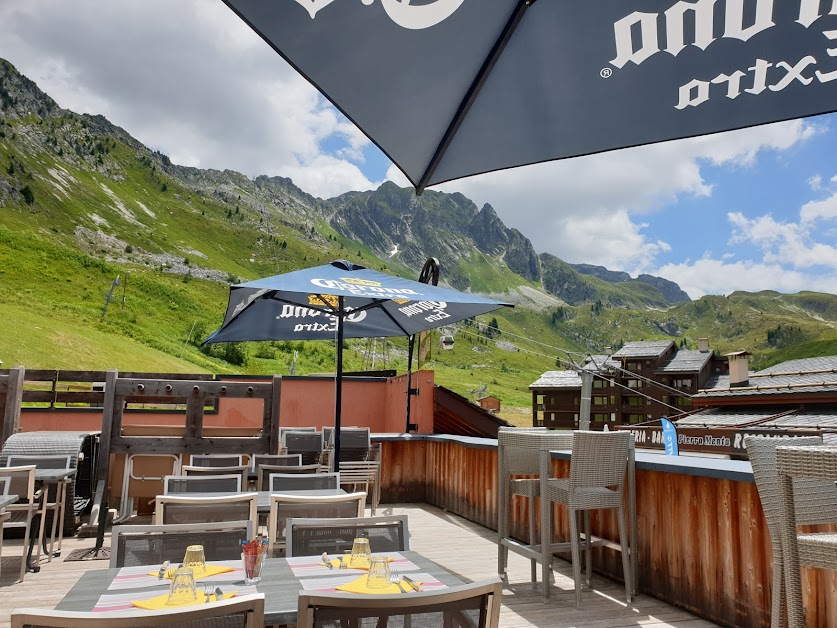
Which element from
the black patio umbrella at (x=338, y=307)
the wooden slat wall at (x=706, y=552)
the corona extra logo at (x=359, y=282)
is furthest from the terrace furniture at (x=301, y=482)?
the wooden slat wall at (x=706, y=552)

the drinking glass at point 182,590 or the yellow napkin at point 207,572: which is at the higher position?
the drinking glass at point 182,590

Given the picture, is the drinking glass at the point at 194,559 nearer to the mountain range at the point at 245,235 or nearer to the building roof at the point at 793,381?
the building roof at the point at 793,381

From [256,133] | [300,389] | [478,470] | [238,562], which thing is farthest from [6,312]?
[256,133]

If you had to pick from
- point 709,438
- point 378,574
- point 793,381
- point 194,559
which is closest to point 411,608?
point 378,574

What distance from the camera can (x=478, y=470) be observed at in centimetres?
694

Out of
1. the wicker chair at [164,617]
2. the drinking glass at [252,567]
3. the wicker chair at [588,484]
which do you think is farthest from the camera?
the wicker chair at [588,484]

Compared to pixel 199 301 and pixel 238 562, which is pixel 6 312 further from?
pixel 238 562

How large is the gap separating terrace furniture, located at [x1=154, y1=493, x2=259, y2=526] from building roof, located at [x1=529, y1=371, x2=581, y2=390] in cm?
4312

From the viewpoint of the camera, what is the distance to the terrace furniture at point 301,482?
3.61 m

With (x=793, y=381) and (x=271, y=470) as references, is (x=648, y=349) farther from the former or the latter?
(x=271, y=470)

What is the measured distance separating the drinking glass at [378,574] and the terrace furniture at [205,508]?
108 centimetres

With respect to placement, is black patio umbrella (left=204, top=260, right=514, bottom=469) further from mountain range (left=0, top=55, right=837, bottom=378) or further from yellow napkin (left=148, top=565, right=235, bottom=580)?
mountain range (left=0, top=55, right=837, bottom=378)

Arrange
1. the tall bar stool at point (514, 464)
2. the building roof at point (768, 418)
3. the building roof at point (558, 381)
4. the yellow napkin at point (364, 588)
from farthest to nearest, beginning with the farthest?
1. the building roof at point (558, 381)
2. the building roof at point (768, 418)
3. the tall bar stool at point (514, 464)
4. the yellow napkin at point (364, 588)

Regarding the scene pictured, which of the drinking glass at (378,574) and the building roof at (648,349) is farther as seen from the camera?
the building roof at (648,349)
